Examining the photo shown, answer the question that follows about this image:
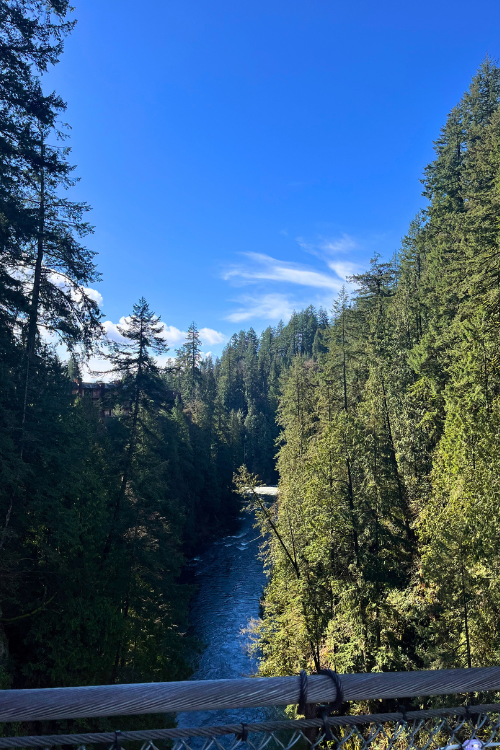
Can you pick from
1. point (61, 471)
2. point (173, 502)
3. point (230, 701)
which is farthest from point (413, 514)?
point (230, 701)

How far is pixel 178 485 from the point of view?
135 ft

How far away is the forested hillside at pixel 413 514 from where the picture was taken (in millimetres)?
12367

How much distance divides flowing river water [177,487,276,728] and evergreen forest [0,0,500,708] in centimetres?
170

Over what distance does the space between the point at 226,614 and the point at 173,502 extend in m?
10.6

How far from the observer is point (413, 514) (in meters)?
18.8

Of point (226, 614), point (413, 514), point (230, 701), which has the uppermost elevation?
point (230, 701)

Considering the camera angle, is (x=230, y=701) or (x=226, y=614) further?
(x=226, y=614)

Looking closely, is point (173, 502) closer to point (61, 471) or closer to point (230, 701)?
point (61, 471)

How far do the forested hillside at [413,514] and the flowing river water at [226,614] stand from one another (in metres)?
3.40

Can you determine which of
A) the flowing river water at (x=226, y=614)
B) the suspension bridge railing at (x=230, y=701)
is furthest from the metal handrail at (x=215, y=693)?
the flowing river water at (x=226, y=614)

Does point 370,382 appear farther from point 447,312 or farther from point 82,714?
point 82,714

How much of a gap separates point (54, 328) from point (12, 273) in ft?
5.92

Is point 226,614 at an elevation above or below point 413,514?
below

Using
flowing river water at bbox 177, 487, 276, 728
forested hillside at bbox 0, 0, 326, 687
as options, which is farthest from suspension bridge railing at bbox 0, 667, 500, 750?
flowing river water at bbox 177, 487, 276, 728
